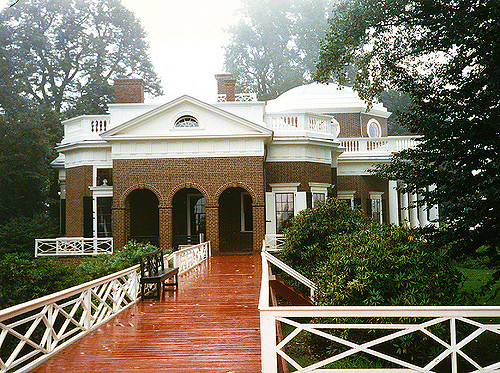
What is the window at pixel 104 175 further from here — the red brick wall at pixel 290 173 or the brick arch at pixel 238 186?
the red brick wall at pixel 290 173

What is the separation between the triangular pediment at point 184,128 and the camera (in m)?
20.9

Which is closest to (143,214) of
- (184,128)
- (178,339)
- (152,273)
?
(184,128)

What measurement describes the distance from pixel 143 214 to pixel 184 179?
3.36 metres

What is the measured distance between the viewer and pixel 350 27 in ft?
50.6

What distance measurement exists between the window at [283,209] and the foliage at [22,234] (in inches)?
478

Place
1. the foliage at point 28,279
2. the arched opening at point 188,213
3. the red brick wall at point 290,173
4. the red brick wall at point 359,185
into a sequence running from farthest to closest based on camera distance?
the red brick wall at point 359,185 < the arched opening at point 188,213 < the red brick wall at point 290,173 < the foliage at point 28,279

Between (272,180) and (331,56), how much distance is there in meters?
7.75

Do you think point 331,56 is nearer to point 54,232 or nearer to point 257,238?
point 257,238

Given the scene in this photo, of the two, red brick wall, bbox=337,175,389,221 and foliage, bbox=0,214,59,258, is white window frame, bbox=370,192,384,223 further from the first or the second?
foliage, bbox=0,214,59,258

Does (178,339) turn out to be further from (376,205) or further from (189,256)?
(376,205)

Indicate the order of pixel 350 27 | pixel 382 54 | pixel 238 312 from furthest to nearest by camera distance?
pixel 382 54
pixel 350 27
pixel 238 312

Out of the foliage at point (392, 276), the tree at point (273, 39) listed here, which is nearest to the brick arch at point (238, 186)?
the foliage at point (392, 276)

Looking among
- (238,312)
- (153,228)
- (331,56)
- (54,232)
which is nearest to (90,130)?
(153,228)

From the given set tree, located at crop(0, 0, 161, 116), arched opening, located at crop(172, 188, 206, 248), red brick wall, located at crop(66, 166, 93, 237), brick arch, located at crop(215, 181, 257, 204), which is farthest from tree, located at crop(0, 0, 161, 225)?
brick arch, located at crop(215, 181, 257, 204)
